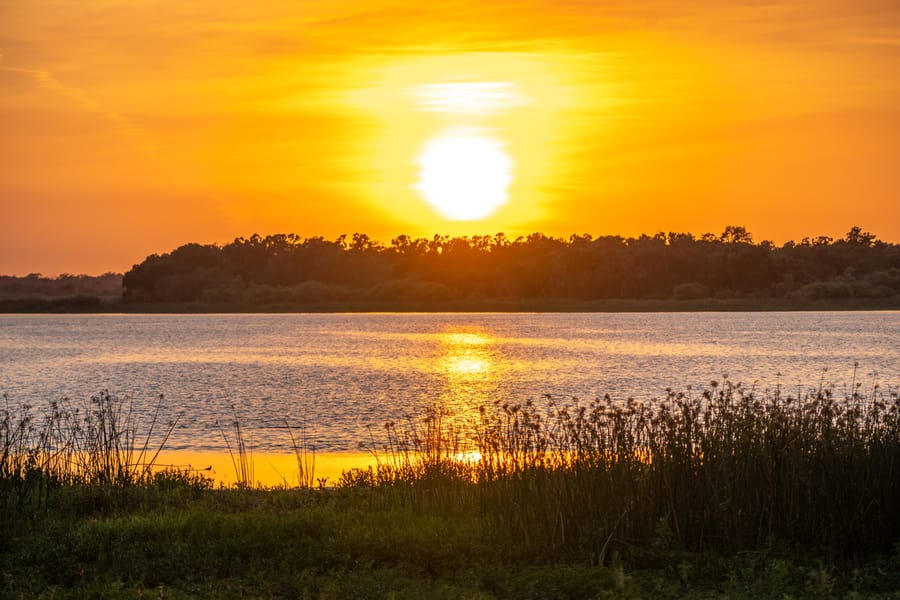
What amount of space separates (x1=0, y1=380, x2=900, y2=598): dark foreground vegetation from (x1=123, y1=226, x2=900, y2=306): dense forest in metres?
149

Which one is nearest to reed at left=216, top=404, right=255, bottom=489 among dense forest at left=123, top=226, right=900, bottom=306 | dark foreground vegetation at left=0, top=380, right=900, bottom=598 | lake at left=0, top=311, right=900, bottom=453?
lake at left=0, top=311, right=900, bottom=453

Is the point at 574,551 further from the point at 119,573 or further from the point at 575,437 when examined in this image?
the point at 119,573

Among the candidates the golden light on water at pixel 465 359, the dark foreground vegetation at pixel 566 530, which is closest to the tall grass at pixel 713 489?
the dark foreground vegetation at pixel 566 530

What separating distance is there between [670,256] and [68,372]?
123030 millimetres

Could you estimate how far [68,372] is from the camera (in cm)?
5128

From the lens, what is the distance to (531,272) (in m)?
168

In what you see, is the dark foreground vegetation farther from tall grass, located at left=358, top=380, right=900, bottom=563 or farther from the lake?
the lake

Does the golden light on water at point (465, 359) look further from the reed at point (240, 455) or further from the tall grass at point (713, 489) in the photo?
the tall grass at point (713, 489)

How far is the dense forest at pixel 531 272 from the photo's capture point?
159500 mm

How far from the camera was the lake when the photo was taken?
3102 cm

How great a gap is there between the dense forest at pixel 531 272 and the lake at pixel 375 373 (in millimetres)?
72278

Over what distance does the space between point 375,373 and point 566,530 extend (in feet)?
129

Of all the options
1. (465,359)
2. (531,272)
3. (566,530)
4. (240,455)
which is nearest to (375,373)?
(465,359)

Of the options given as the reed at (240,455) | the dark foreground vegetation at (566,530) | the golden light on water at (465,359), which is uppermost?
the dark foreground vegetation at (566,530)
